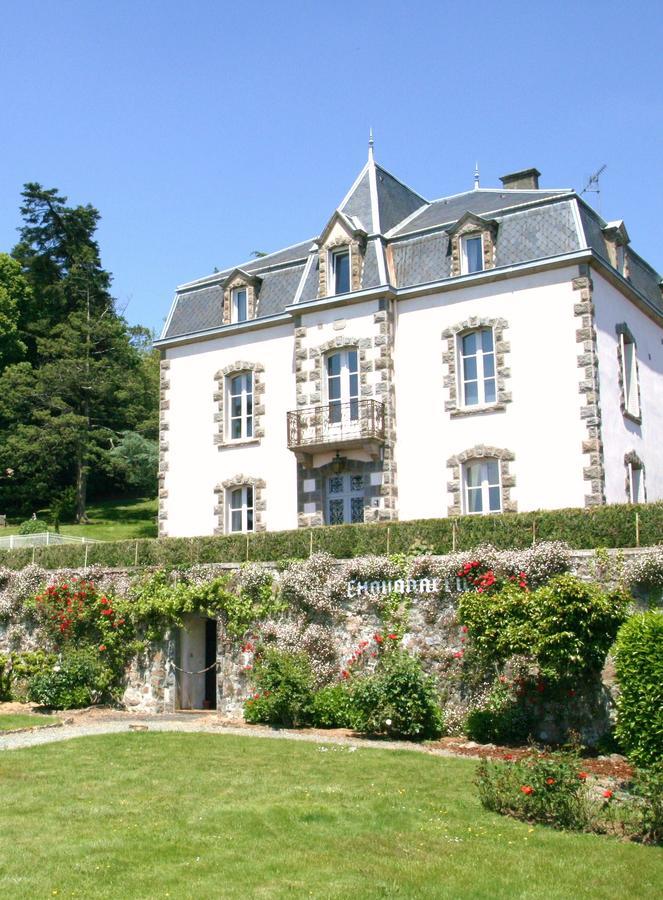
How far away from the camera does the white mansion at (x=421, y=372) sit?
21.6 m

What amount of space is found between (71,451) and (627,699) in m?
33.8

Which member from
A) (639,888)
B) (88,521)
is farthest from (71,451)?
(639,888)

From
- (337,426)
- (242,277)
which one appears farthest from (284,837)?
(242,277)

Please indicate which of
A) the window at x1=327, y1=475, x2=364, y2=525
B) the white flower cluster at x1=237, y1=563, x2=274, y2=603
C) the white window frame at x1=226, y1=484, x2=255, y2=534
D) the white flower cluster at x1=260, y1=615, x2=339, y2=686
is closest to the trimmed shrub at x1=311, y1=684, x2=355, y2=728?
the white flower cluster at x1=260, y1=615, x2=339, y2=686

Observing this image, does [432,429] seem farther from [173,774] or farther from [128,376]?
[128,376]

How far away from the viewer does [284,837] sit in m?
9.28

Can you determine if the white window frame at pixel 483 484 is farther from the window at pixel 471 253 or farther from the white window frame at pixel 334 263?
the white window frame at pixel 334 263

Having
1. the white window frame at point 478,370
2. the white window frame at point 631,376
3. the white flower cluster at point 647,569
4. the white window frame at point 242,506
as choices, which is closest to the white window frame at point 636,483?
the white window frame at point 631,376

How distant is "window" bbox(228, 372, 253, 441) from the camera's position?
84.3ft

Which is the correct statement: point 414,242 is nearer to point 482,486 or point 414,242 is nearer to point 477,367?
point 477,367

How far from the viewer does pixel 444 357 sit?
904 inches

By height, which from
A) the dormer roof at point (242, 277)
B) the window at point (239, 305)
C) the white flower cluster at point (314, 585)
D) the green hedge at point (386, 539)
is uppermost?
the dormer roof at point (242, 277)

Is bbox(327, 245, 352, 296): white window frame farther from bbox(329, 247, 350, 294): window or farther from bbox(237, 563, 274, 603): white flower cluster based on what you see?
bbox(237, 563, 274, 603): white flower cluster

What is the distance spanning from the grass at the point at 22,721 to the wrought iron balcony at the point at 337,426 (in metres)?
9.06
